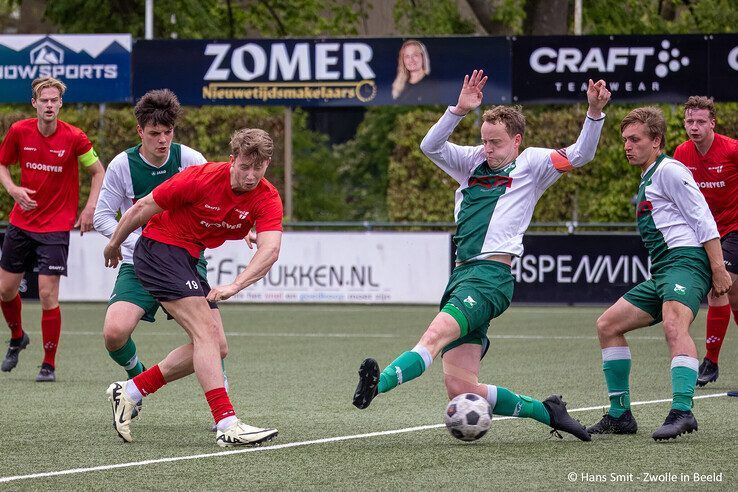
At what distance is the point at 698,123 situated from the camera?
10.2 meters

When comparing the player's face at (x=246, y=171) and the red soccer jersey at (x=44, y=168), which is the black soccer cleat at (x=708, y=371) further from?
the red soccer jersey at (x=44, y=168)

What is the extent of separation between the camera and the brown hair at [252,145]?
712 centimetres

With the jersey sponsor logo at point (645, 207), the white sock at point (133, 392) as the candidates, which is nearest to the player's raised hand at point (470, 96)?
the jersey sponsor logo at point (645, 207)

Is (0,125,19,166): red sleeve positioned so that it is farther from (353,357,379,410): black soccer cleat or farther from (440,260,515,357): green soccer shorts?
(353,357,379,410): black soccer cleat

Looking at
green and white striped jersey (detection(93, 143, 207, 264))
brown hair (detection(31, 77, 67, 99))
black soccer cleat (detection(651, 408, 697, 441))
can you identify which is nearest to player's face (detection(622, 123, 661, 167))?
black soccer cleat (detection(651, 408, 697, 441))

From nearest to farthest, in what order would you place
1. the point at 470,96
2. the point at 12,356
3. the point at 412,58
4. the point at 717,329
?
the point at 470,96
the point at 717,329
the point at 12,356
the point at 412,58

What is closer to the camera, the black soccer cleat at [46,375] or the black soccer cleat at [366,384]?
the black soccer cleat at [366,384]

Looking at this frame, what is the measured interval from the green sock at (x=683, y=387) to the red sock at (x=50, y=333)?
5.41 meters

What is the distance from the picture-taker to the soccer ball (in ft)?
23.0

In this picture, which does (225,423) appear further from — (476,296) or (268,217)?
(476,296)

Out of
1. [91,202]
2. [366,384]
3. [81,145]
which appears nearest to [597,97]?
[366,384]

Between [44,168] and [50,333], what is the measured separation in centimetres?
136

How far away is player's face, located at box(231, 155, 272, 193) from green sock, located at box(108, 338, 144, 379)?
195 cm

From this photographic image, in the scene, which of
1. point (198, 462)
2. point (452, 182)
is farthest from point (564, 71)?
point (198, 462)
